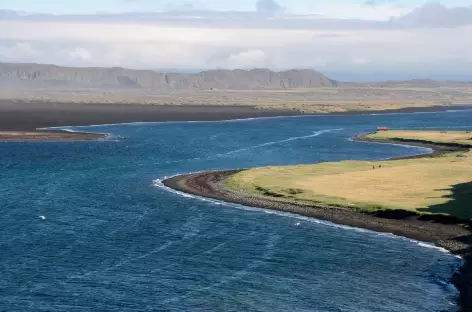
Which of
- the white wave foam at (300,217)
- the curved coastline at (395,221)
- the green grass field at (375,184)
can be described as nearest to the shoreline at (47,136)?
the green grass field at (375,184)

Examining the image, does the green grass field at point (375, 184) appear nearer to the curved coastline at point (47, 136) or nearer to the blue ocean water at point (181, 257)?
the blue ocean water at point (181, 257)

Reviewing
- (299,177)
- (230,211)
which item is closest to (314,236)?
(230,211)

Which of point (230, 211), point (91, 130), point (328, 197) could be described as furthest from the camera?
point (91, 130)

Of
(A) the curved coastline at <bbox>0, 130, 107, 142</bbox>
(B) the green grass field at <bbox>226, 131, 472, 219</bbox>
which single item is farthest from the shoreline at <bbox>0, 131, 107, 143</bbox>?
(B) the green grass field at <bbox>226, 131, 472, 219</bbox>

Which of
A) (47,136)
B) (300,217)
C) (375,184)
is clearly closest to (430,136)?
(375,184)

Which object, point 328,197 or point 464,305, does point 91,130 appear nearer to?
point 328,197

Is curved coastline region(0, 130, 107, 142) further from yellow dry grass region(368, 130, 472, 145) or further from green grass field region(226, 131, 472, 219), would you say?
green grass field region(226, 131, 472, 219)
